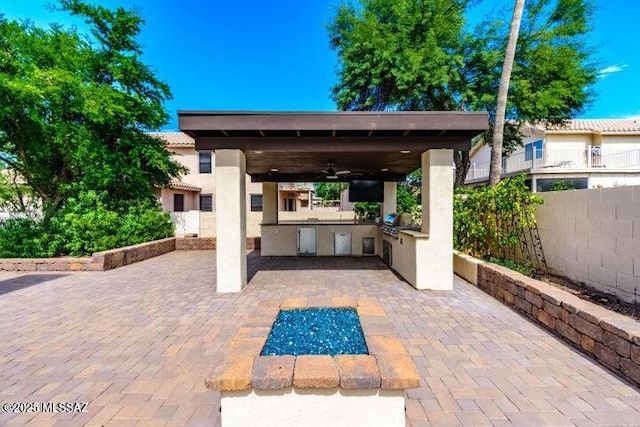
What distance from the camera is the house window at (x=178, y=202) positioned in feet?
58.7

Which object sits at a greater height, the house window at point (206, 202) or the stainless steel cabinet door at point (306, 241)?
the house window at point (206, 202)

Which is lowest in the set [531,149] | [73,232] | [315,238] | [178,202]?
[315,238]

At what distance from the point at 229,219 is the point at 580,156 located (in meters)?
20.7

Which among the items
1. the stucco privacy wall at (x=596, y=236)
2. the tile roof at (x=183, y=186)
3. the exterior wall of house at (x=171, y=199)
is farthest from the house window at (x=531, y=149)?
the exterior wall of house at (x=171, y=199)

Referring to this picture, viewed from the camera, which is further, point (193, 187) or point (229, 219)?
point (193, 187)

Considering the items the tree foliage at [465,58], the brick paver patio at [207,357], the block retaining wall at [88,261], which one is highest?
the tree foliage at [465,58]

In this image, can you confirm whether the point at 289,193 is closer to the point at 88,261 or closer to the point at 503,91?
the point at 88,261

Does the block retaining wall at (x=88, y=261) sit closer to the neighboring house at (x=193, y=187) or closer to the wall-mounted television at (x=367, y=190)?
the wall-mounted television at (x=367, y=190)

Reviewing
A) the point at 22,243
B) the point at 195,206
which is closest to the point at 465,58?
the point at 195,206

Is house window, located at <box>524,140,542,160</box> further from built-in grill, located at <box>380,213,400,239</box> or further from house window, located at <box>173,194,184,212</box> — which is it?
house window, located at <box>173,194,184,212</box>

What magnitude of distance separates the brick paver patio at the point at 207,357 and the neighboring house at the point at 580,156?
14710 mm

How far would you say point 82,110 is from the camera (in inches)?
406

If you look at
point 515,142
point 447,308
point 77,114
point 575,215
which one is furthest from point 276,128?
point 515,142

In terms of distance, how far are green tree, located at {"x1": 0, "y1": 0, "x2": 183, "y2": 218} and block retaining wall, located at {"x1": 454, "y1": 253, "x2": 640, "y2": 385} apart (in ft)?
38.4
